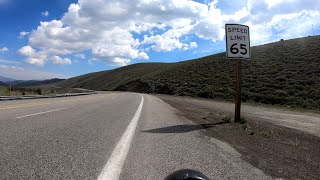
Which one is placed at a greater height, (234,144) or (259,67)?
(259,67)

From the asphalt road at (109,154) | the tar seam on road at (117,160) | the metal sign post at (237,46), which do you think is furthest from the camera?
the metal sign post at (237,46)

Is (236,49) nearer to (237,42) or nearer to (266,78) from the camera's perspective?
→ (237,42)

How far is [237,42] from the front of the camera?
44.3 feet

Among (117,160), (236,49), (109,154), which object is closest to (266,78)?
(236,49)

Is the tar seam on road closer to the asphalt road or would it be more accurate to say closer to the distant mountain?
the asphalt road

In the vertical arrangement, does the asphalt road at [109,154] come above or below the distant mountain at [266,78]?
below

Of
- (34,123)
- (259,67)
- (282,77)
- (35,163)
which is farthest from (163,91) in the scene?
(35,163)

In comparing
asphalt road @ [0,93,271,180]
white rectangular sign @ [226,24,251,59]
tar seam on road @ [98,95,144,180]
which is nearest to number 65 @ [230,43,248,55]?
white rectangular sign @ [226,24,251,59]

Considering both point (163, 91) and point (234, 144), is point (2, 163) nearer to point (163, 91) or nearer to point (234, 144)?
point (234, 144)

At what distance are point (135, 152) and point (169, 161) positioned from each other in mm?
929

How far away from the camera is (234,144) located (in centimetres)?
849

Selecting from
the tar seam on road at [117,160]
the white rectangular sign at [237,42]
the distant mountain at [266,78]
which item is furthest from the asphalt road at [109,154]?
the distant mountain at [266,78]

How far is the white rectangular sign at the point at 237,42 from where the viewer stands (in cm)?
1337

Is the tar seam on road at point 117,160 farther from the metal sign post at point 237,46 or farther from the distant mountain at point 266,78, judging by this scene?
the distant mountain at point 266,78
